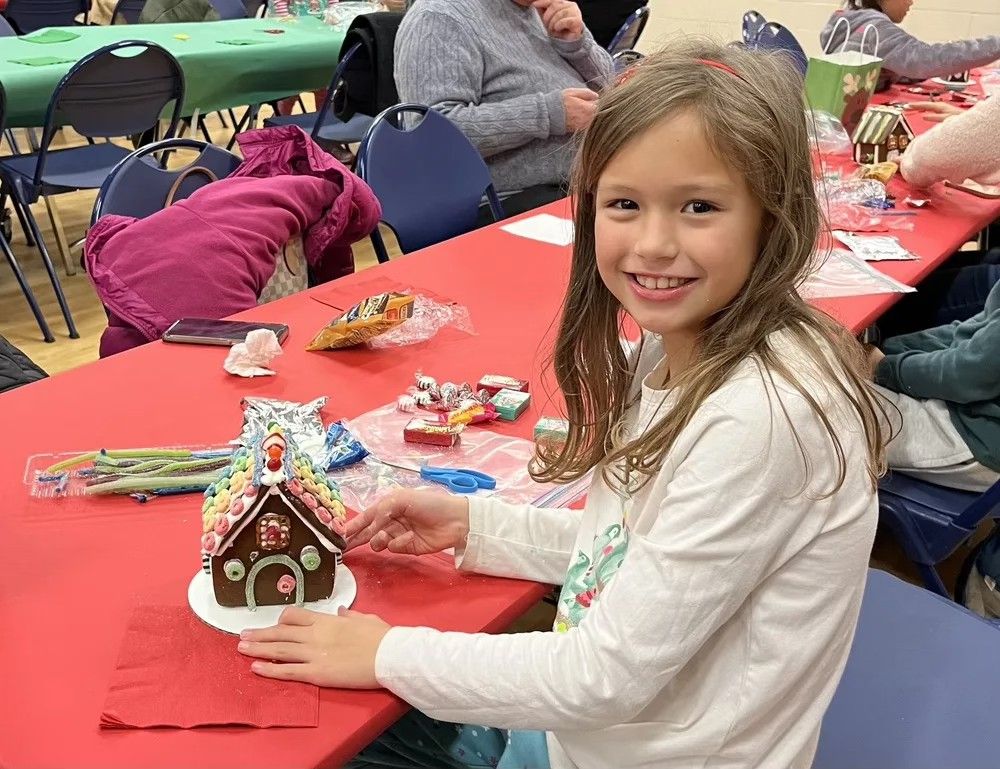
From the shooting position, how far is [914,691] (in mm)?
1167

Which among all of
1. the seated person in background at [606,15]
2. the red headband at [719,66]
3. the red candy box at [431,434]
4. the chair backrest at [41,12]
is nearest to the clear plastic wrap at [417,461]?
the red candy box at [431,434]

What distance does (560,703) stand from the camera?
2.67ft

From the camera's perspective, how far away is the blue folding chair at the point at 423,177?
2.35 m

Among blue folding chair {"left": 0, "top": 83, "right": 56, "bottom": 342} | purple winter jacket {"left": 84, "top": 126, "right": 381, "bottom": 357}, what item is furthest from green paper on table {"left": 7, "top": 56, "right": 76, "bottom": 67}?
purple winter jacket {"left": 84, "top": 126, "right": 381, "bottom": 357}

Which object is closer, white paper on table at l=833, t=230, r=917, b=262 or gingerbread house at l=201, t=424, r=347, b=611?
gingerbread house at l=201, t=424, r=347, b=611

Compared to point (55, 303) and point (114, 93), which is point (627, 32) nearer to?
point (114, 93)

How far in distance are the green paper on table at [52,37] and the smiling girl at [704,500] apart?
3578 millimetres

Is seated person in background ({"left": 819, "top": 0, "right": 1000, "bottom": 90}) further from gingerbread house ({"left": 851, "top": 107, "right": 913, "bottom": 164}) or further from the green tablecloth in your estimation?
the green tablecloth

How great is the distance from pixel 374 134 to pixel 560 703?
178 centimetres

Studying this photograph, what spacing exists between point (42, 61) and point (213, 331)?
2.46 metres

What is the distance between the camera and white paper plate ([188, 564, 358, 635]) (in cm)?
89

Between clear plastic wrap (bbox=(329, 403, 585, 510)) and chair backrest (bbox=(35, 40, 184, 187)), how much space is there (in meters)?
2.33

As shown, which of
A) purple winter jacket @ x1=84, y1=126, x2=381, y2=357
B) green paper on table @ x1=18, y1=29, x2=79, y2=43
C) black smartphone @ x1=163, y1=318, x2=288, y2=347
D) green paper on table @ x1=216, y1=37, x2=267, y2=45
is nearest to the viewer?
black smartphone @ x1=163, y1=318, x2=288, y2=347

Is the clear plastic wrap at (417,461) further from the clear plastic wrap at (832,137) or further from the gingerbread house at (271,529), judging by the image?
the clear plastic wrap at (832,137)
